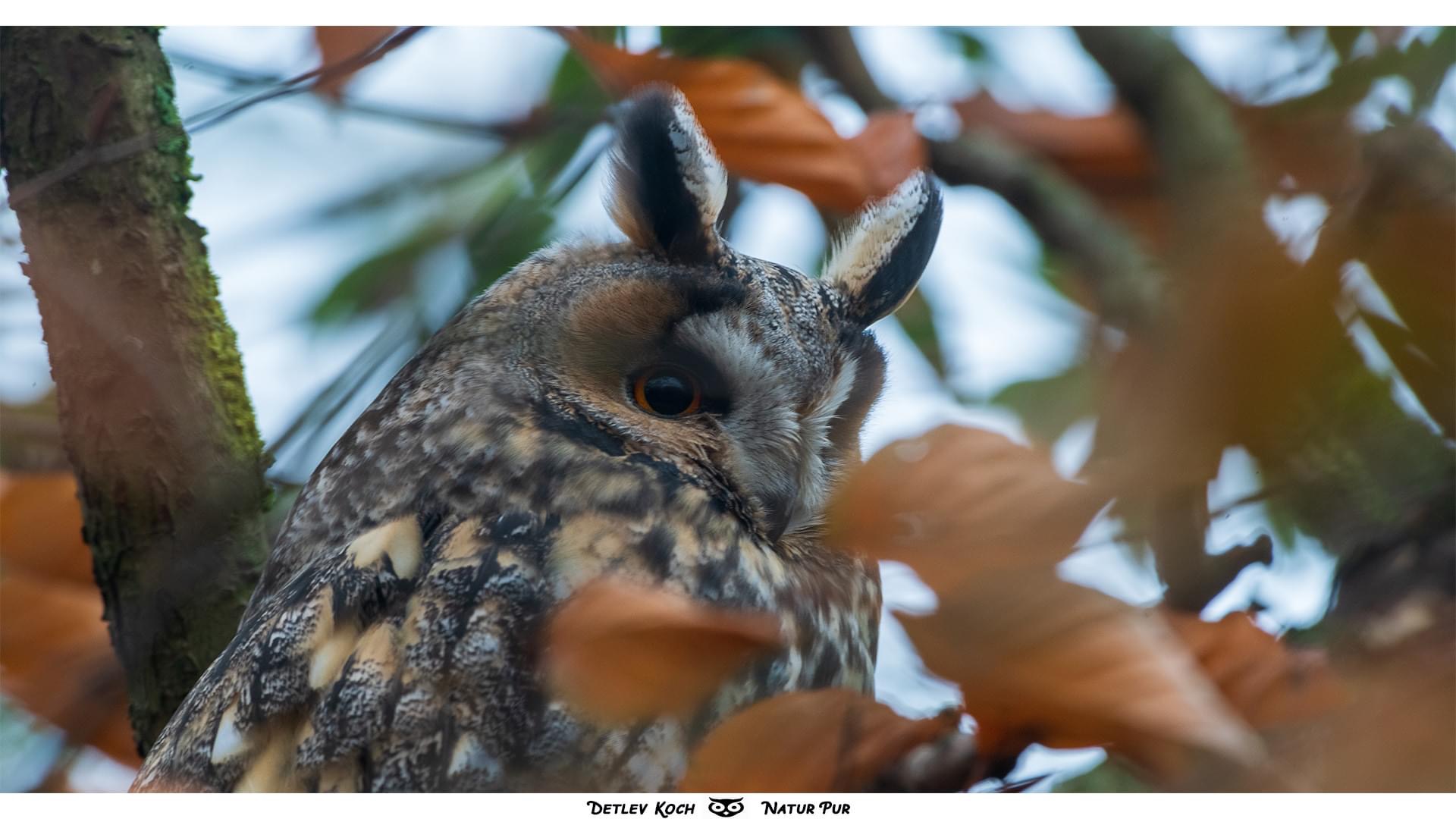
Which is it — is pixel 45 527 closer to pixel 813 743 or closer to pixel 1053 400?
pixel 813 743

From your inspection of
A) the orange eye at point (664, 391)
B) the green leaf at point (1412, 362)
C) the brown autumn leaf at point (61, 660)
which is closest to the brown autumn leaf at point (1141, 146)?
the green leaf at point (1412, 362)

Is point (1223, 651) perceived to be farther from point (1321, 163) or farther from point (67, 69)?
point (67, 69)

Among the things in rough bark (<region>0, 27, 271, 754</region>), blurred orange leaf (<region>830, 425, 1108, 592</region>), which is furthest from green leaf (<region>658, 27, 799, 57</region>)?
blurred orange leaf (<region>830, 425, 1108, 592</region>)
